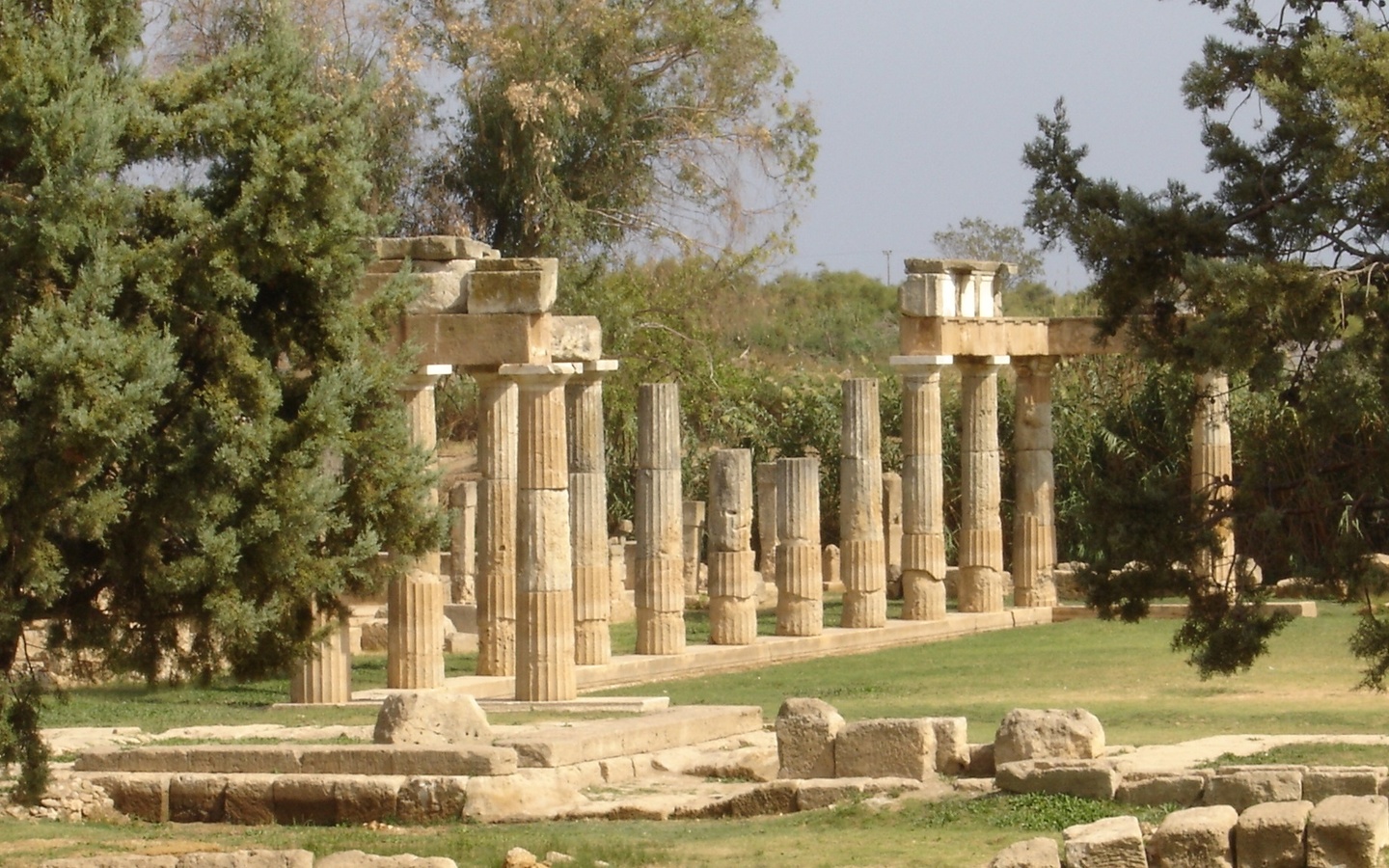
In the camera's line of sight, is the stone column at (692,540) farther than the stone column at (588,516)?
Yes

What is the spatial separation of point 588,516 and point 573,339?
9.11ft

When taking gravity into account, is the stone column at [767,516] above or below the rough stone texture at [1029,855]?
above

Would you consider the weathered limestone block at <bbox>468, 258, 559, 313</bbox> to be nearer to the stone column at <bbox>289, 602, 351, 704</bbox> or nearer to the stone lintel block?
the stone lintel block

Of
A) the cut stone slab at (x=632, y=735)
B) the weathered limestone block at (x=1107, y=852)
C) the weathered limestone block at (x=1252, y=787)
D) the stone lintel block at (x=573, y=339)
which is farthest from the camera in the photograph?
the stone lintel block at (x=573, y=339)

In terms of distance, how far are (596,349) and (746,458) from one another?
212 inches

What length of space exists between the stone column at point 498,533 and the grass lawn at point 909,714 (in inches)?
57.5

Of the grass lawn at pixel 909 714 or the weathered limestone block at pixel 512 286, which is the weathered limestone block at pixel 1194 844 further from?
the weathered limestone block at pixel 512 286

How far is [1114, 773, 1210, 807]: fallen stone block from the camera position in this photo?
48.1 feet

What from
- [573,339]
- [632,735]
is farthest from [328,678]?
[632,735]

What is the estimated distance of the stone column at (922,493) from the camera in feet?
101

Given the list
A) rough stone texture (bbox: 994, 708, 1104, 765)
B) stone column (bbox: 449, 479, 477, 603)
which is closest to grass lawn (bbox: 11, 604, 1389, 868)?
rough stone texture (bbox: 994, 708, 1104, 765)

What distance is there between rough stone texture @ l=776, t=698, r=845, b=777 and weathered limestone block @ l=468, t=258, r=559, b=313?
591cm

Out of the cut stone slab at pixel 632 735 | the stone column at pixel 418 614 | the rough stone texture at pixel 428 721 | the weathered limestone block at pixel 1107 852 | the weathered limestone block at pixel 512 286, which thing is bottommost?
the weathered limestone block at pixel 1107 852

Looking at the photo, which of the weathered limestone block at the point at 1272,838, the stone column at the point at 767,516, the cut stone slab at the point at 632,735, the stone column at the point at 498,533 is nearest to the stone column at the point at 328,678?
the stone column at the point at 498,533
